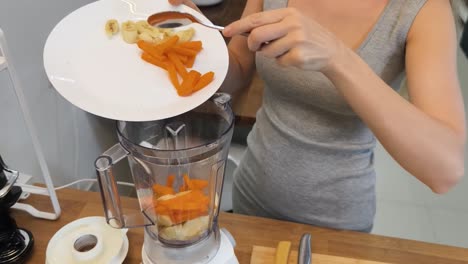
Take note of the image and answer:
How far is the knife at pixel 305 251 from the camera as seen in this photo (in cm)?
64

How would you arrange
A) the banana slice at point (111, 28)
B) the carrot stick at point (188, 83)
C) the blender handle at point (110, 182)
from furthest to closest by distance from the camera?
the banana slice at point (111, 28), the carrot stick at point (188, 83), the blender handle at point (110, 182)

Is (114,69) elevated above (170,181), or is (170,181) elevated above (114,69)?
(114,69)

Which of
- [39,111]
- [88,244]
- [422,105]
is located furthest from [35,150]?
[422,105]

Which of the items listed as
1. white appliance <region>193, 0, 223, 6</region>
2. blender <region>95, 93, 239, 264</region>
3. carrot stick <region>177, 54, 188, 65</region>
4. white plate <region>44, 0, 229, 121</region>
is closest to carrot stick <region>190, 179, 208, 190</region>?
blender <region>95, 93, 239, 264</region>

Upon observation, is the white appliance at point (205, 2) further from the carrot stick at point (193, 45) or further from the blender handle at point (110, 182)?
the blender handle at point (110, 182)

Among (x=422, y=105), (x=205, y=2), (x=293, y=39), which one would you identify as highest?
(x=293, y=39)

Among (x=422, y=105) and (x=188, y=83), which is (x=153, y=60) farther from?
(x=422, y=105)

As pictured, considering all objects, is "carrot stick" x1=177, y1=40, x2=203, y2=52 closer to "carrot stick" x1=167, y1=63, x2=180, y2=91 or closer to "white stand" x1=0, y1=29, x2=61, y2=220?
"carrot stick" x1=167, y1=63, x2=180, y2=91

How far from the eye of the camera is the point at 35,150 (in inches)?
28.0

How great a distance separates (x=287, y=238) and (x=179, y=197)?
217 mm

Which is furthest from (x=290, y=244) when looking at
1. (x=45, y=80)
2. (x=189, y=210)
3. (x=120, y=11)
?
(x=45, y=80)

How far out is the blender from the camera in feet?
1.98

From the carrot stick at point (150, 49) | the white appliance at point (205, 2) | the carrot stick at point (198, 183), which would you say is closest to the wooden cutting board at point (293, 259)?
the carrot stick at point (198, 183)

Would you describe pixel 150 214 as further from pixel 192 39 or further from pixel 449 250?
pixel 449 250
